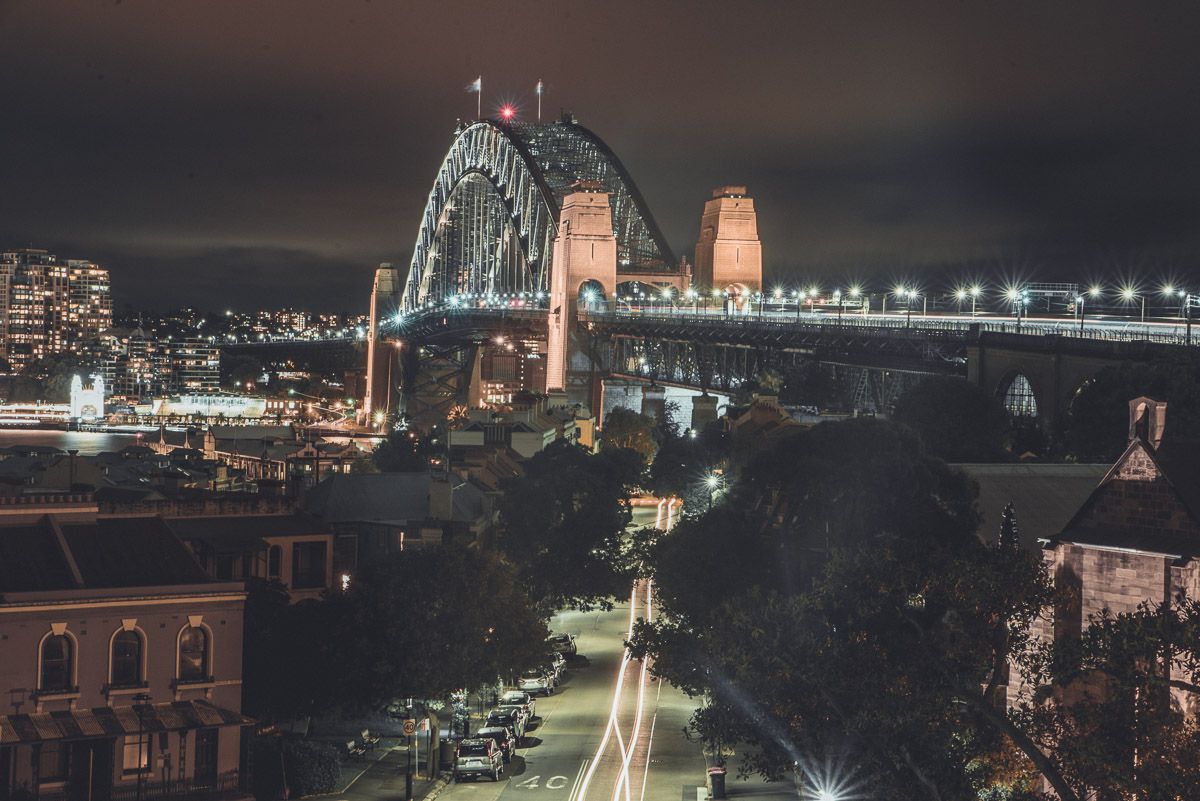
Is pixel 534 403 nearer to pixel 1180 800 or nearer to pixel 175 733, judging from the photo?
pixel 175 733

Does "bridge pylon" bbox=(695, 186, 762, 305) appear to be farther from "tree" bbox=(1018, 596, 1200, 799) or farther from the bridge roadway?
"tree" bbox=(1018, 596, 1200, 799)

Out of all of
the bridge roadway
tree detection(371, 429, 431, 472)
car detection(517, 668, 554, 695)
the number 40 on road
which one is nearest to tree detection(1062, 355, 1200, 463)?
the bridge roadway

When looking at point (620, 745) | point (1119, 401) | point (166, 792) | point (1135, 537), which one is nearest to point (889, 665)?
point (1135, 537)

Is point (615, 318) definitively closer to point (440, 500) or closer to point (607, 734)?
point (440, 500)

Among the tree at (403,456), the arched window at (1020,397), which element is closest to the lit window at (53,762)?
the arched window at (1020,397)

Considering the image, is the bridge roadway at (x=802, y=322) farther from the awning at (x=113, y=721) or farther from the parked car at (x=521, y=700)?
the awning at (x=113, y=721)

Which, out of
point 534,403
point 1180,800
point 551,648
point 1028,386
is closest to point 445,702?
point 551,648
